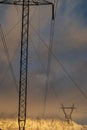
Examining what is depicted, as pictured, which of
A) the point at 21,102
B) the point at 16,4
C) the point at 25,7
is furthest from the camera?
the point at 21,102

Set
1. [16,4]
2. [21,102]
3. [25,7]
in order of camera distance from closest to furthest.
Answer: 1. [16,4]
2. [25,7]
3. [21,102]

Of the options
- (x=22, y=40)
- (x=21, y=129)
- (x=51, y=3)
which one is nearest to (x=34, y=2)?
(x=51, y=3)

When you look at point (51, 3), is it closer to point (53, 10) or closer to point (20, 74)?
point (53, 10)

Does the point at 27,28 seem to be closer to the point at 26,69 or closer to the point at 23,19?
the point at 23,19

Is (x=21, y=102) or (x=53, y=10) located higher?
(x=53, y=10)

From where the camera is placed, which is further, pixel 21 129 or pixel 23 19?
pixel 21 129

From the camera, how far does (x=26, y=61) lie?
130 meters

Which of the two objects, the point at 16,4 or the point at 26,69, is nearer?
the point at 16,4

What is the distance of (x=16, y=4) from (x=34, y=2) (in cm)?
464

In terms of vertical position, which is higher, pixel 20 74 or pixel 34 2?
pixel 34 2

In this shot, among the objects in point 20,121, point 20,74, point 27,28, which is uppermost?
point 27,28

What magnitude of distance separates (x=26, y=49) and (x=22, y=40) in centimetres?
293

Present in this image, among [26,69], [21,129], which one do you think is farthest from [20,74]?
[21,129]

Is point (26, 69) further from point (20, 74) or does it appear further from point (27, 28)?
point (27, 28)
